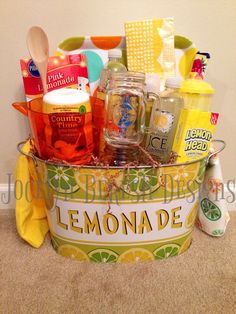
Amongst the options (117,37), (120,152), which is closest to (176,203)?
(120,152)

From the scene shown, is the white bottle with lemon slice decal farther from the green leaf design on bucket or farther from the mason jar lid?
the green leaf design on bucket

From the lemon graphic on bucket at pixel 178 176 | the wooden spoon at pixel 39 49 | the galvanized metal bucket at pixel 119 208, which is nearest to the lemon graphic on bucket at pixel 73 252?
the galvanized metal bucket at pixel 119 208

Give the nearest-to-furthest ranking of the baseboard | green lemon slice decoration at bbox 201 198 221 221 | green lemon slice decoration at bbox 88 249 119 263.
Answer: green lemon slice decoration at bbox 88 249 119 263 → green lemon slice decoration at bbox 201 198 221 221 → the baseboard

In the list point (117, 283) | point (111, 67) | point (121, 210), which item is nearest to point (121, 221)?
point (121, 210)

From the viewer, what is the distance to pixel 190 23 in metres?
0.85

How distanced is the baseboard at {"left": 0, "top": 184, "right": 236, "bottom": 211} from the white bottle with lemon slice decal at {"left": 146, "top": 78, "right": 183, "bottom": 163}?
40 centimetres

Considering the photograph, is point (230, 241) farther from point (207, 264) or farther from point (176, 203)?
point (176, 203)

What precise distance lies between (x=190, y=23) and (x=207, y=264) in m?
0.63

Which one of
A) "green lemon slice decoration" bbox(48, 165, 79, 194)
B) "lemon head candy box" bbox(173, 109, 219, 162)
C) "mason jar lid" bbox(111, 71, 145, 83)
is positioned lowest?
"green lemon slice decoration" bbox(48, 165, 79, 194)

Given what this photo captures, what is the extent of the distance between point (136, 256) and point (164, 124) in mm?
334

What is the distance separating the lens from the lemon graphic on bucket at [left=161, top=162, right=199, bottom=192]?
2.28ft

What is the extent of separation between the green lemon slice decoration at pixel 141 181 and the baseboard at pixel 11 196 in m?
0.41

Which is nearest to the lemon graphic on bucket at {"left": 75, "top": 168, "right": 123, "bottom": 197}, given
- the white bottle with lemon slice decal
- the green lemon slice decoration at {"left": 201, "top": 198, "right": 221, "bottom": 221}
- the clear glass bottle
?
the white bottle with lemon slice decal

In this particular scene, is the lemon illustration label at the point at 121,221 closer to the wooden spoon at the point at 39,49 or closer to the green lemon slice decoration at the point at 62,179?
the green lemon slice decoration at the point at 62,179
